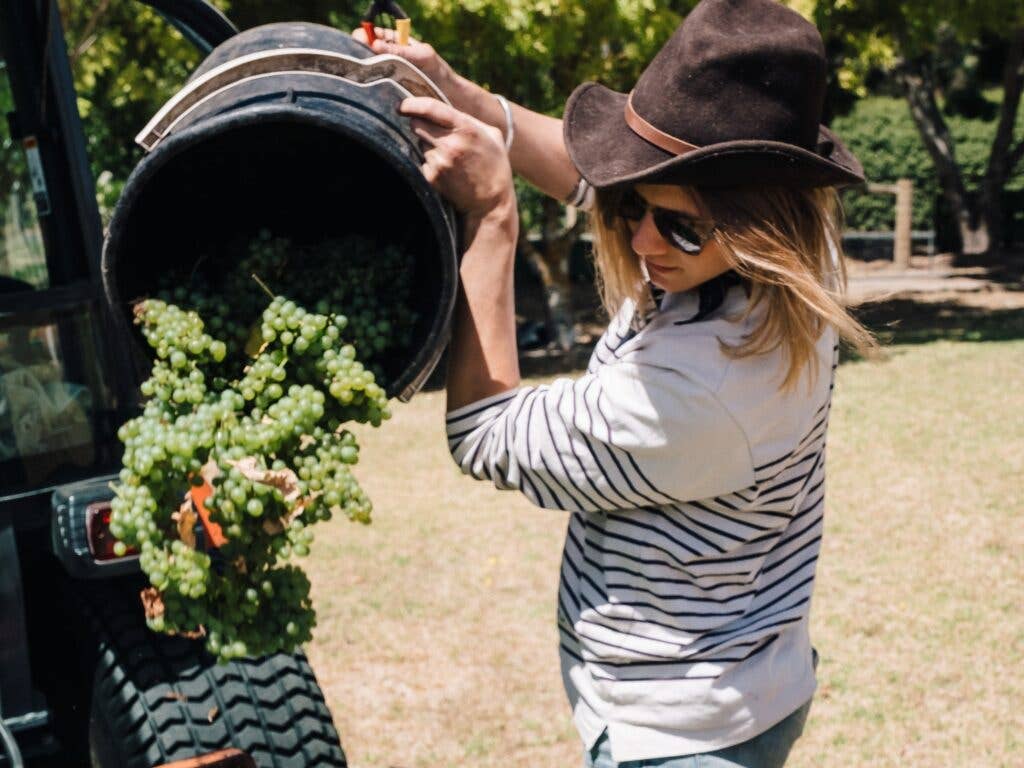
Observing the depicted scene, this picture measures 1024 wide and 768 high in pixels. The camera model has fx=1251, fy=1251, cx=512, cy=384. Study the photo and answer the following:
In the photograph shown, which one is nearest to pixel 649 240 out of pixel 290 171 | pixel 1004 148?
pixel 290 171

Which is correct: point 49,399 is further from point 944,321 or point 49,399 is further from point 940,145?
point 940,145

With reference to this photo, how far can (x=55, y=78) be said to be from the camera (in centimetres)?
322

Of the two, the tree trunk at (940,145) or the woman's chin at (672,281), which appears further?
the tree trunk at (940,145)

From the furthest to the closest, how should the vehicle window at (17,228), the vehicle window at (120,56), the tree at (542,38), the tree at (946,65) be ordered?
the tree at (946,65) < the tree at (542,38) < the vehicle window at (120,56) < the vehicle window at (17,228)

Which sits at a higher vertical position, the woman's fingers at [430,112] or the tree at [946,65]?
the tree at [946,65]

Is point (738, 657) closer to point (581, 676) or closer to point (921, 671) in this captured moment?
point (581, 676)

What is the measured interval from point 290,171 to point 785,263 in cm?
81

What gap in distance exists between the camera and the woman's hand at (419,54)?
1924 millimetres

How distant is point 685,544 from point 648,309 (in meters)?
0.36

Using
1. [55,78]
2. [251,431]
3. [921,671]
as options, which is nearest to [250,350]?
[251,431]

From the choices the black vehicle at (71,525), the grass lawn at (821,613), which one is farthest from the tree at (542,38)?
the black vehicle at (71,525)

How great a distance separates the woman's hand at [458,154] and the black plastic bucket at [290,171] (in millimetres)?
24

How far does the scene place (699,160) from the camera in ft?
5.36

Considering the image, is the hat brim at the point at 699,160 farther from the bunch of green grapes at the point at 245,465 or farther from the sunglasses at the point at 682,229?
the bunch of green grapes at the point at 245,465
